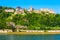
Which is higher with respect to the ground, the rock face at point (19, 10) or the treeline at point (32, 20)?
the rock face at point (19, 10)

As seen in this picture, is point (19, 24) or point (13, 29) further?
point (19, 24)

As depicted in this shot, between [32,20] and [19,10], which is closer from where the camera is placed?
[32,20]

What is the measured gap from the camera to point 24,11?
11112 cm

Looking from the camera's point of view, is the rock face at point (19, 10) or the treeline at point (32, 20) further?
the rock face at point (19, 10)

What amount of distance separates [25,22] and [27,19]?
208 inches

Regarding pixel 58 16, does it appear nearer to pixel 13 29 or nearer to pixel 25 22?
pixel 25 22

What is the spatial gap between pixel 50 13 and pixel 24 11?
11.2 meters

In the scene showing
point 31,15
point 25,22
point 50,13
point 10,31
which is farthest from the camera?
point 50,13

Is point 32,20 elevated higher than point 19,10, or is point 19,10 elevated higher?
point 19,10

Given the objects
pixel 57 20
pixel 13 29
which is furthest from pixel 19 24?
pixel 57 20

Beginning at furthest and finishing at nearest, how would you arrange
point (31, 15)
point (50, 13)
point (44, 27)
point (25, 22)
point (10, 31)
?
point (50, 13) → point (31, 15) → point (25, 22) → point (44, 27) → point (10, 31)

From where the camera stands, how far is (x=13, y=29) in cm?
8438

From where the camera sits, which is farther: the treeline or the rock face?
the rock face

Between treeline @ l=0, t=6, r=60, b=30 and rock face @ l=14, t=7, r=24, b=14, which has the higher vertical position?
rock face @ l=14, t=7, r=24, b=14
